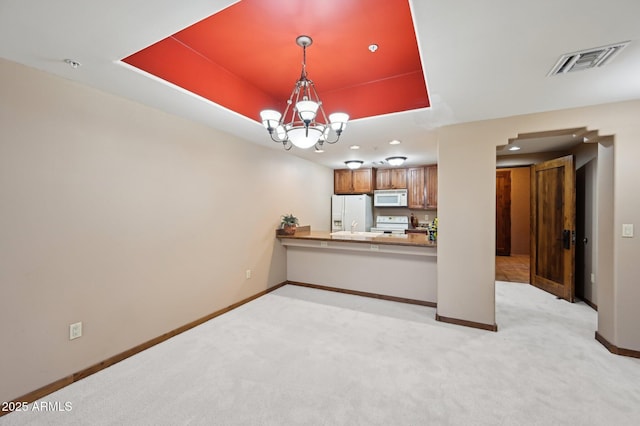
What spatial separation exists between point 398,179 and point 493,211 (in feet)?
11.1

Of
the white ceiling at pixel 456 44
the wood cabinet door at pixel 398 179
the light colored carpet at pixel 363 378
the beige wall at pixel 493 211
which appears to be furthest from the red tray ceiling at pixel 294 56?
the wood cabinet door at pixel 398 179

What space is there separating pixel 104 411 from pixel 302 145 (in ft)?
7.82

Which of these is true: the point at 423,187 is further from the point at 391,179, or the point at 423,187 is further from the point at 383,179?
the point at 383,179

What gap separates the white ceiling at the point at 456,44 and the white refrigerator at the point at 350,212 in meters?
3.56

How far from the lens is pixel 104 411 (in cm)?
179

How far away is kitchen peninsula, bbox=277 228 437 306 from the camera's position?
12.4 ft

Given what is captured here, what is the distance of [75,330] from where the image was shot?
7.06 feet

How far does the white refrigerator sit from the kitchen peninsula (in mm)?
1667

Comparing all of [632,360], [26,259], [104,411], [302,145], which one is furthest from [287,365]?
[632,360]

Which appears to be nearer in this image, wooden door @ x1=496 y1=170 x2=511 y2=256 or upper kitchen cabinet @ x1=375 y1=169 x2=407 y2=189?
upper kitchen cabinet @ x1=375 y1=169 x2=407 y2=189

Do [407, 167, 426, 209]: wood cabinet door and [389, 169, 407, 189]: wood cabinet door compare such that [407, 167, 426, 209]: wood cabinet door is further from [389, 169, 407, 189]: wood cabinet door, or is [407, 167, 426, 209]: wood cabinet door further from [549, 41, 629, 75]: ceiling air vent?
[549, 41, 629, 75]: ceiling air vent

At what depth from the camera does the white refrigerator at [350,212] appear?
6.16 meters

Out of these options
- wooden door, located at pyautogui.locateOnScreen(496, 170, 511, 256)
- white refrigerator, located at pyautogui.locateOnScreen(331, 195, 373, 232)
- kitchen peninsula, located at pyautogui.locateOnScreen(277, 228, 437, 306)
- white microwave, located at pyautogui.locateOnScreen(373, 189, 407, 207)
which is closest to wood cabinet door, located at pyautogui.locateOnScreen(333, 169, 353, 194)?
white refrigerator, located at pyautogui.locateOnScreen(331, 195, 373, 232)

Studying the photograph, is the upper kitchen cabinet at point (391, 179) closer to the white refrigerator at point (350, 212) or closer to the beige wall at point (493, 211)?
the white refrigerator at point (350, 212)
